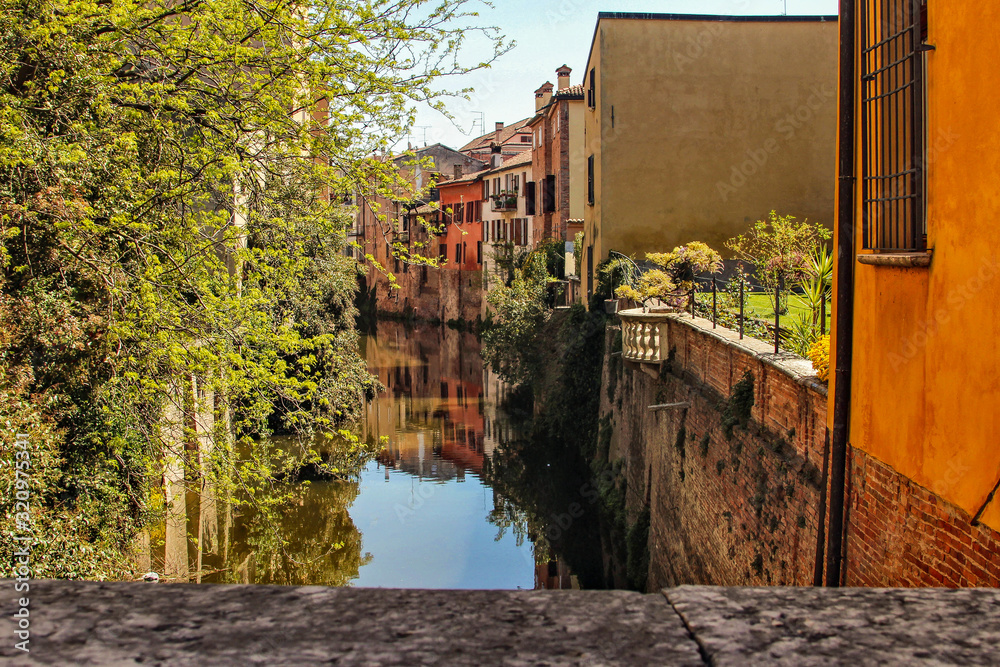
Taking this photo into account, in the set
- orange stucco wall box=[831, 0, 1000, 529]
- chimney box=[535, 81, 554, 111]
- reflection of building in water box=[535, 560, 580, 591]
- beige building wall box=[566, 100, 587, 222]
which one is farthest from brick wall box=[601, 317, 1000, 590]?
chimney box=[535, 81, 554, 111]

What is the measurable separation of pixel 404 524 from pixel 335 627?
16.0 metres

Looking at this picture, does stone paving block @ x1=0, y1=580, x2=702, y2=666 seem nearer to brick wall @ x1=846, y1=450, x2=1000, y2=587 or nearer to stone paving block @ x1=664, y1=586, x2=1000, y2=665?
stone paving block @ x1=664, y1=586, x2=1000, y2=665

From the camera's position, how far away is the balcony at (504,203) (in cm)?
4503

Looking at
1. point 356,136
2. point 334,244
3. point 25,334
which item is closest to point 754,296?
point 334,244

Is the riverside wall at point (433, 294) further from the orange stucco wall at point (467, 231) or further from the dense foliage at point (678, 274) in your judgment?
the dense foliage at point (678, 274)

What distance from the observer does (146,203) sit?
23.7ft

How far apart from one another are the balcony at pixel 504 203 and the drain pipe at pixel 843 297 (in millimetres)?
39650

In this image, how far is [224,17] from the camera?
6926 mm

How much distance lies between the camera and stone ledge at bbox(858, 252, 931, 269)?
430cm

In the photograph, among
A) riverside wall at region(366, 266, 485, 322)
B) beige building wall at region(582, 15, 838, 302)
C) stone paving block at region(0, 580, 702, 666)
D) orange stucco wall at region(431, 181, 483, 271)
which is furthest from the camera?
orange stucco wall at region(431, 181, 483, 271)

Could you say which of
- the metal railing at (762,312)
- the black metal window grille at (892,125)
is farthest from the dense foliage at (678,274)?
the black metal window grille at (892,125)

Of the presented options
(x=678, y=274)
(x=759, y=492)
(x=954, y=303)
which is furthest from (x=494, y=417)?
(x=954, y=303)

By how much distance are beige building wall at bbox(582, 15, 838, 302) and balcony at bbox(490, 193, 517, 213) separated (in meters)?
26.6

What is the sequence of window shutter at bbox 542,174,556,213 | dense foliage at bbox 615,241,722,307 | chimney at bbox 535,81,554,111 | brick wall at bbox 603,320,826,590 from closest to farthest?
1. brick wall at bbox 603,320,826,590
2. dense foliage at bbox 615,241,722,307
3. window shutter at bbox 542,174,556,213
4. chimney at bbox 535,81,554,111
